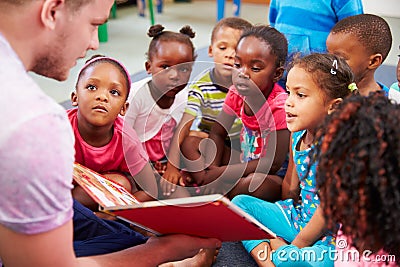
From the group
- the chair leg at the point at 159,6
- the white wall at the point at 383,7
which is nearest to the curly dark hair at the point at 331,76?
the white wall at the point at 383,7

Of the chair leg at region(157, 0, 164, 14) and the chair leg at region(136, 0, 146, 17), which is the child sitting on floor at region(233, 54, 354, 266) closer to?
the chair leg at region(136, 0, 146, 17)

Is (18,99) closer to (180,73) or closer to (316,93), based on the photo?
(316,93)

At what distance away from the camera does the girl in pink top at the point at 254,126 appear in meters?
1.54

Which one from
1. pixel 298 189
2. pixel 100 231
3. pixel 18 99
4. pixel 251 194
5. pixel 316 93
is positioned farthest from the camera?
pixel 251 194

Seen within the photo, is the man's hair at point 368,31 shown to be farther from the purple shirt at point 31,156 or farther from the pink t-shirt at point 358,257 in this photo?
the purple shirt at point 31,156

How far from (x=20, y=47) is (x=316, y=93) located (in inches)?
31.1

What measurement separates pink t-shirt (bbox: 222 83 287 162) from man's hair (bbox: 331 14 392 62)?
0.92 feet

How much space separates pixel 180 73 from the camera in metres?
1.81

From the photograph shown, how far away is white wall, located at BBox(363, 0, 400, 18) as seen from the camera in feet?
6.64

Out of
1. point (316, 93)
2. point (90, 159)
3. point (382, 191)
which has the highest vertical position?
point (382, 191)

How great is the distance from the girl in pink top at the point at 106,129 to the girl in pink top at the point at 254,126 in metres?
0.24

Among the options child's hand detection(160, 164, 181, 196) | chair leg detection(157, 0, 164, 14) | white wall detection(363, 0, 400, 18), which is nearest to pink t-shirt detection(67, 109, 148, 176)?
child's hand detection(160, 164, 181, 196)

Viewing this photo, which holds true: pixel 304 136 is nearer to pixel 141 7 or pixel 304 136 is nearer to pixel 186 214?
pixel 186 214

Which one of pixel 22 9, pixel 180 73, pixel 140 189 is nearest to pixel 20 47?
pixel 22 9
